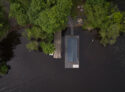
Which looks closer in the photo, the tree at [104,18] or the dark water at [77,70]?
the tree at [104,18]

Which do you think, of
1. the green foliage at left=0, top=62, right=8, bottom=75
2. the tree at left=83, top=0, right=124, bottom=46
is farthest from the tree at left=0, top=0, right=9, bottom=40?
→ the tree at left=83, top=0, right=124, bottom=46

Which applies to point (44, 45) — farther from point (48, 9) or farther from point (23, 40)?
point (48, 9)

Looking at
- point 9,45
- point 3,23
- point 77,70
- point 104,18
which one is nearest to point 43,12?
point 3,23

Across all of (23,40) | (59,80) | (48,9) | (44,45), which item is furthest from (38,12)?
(59,80)

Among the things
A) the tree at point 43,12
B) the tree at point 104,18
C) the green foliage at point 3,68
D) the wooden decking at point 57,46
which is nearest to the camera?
the tree at point 43,12

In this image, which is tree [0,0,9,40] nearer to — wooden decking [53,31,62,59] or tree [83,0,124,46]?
wooden decking [53,31,62,59]

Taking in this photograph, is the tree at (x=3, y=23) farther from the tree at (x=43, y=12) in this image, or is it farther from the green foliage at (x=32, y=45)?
the green foliage at (x=32, y=45)

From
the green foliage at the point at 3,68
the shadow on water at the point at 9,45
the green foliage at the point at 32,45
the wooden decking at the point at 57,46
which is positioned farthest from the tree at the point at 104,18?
the green foliage at the point at 3,68
